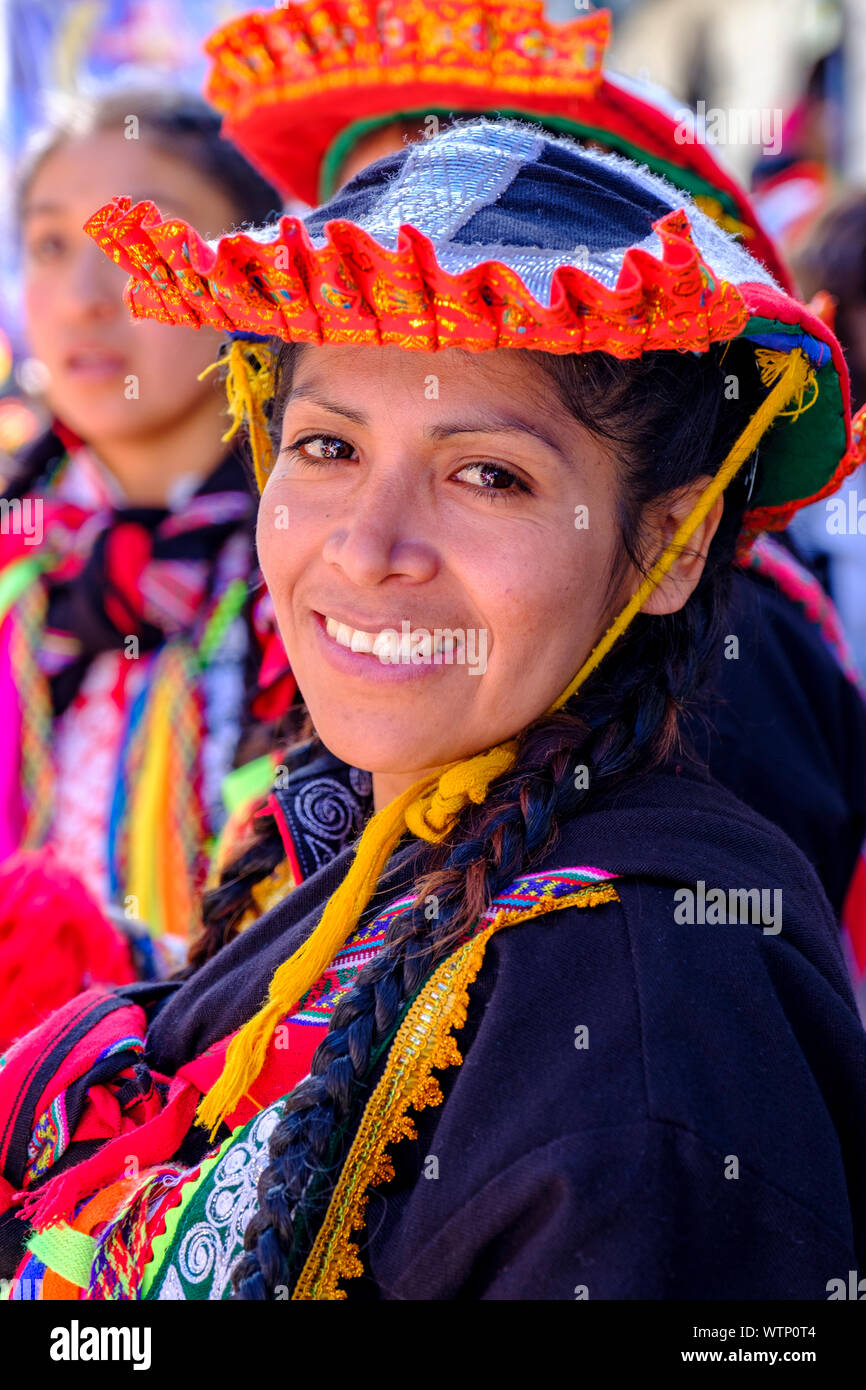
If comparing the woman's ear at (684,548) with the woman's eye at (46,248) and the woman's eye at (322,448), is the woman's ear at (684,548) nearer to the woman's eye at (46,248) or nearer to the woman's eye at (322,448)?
the woman's eye at (322,448)

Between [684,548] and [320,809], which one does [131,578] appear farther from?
[684,548]

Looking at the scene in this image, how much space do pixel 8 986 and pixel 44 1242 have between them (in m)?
0.47

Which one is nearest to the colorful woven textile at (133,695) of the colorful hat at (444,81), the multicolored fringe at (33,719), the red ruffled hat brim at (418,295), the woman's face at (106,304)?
the multicolored fringe at (33,719)

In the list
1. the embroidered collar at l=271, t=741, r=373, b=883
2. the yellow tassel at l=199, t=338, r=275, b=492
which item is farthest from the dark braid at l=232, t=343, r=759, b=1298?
the embroidered collar at l=271, t=741, r=373, b=883

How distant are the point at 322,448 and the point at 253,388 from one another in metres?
0.29

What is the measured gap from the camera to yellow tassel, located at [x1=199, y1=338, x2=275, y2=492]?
1633mm

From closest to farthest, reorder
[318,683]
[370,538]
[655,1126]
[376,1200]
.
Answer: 1. [655,1126]
2. [376,1200]
3. [370,538]
4. [318,683]

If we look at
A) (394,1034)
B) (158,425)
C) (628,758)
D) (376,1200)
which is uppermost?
(158,425)

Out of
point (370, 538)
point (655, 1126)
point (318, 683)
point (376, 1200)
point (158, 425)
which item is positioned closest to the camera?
point (655, 1126)

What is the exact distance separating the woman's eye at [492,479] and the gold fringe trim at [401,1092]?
0.40 m

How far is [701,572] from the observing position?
147 centimetres

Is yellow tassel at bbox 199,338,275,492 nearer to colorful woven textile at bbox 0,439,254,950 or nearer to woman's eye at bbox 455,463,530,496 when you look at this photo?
woman's eye at bbox 455,463,530,496

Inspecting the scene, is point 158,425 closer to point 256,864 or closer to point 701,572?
point 256,864
